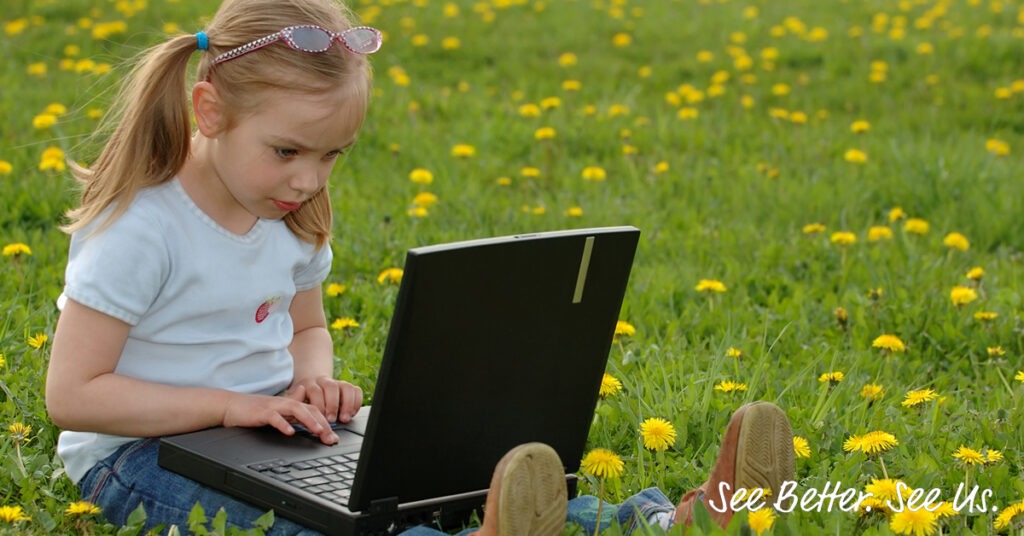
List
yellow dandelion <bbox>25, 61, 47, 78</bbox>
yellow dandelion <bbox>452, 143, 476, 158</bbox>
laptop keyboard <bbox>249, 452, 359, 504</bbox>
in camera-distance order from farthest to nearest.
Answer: yellow dandelion <bbox>25, 61, 47, 78</bbox>, yellow dandelion <bbox>452, 143, 476, 158</bbox>, laptop keyboard <bbox>249, 452, 359, 504</bbox>

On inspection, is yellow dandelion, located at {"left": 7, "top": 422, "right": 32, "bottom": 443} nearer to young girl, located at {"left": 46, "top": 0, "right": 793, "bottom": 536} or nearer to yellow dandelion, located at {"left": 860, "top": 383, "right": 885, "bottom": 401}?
young girl, located at {"left": 46, "top": 0, "right": 793, "bottom": 536}

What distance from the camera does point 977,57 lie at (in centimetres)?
714

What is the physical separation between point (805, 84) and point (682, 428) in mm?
4503

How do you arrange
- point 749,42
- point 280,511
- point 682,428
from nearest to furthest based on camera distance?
point 280,511
point 682,428
point 749,42

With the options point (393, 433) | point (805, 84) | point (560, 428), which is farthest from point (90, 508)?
point (805, 84)

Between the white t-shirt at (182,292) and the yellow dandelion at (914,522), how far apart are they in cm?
123

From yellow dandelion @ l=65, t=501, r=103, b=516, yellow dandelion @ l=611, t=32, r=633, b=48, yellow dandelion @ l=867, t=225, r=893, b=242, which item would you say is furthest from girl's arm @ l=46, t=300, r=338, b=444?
yellow dandelion @ l=611, t=32, r=633, b=48

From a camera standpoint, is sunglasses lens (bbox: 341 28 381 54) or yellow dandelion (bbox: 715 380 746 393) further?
yellow dandelion (bbox: 715 380 746 393)

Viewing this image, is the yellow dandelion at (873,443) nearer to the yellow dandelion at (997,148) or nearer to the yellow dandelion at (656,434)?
the yellow dandelion at (656,434)

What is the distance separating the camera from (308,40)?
2293 millimetres

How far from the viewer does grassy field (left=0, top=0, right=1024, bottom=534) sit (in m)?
2.73

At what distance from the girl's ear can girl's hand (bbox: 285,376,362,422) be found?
0.56 meters

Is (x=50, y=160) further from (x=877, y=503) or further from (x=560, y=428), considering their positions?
(x=877, y=503)

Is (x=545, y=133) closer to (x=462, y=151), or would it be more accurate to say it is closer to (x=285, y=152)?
(x=462, y=151)
